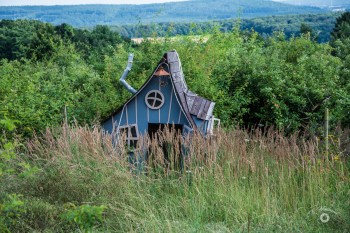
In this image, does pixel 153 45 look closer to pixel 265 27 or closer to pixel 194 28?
pixel 194 28

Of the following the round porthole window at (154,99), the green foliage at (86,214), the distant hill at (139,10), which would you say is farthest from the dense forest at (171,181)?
the distant hill at (139,10)

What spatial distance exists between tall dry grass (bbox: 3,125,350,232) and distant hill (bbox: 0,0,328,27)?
873 inches

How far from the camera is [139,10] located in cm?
3103

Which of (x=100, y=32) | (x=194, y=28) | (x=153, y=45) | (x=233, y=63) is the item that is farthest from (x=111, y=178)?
(x=100, y=32)

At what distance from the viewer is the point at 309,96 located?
309 inches

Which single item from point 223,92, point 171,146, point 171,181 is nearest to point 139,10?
point 223,92

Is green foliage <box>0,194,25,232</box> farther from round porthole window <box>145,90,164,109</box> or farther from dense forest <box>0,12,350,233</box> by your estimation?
round porthole window <box>145,90,164,109</box>

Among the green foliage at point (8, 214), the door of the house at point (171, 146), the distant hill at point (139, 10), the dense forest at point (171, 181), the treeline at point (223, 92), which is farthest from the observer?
the distant hill at point (139, 10)

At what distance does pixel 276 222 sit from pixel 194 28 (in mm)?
8595

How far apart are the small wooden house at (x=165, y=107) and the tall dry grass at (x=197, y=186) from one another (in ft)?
0.90

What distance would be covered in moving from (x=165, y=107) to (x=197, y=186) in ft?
3.40

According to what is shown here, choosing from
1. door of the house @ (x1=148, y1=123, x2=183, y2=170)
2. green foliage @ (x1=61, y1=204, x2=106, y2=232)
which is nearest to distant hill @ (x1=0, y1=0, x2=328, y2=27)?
door of the house @ (x1=148, y1=123, x2=183, y2=170)

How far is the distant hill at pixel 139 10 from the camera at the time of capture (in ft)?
105

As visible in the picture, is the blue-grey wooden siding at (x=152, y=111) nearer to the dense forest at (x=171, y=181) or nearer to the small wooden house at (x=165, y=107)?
the small wooden house at (x=165, y=107)
